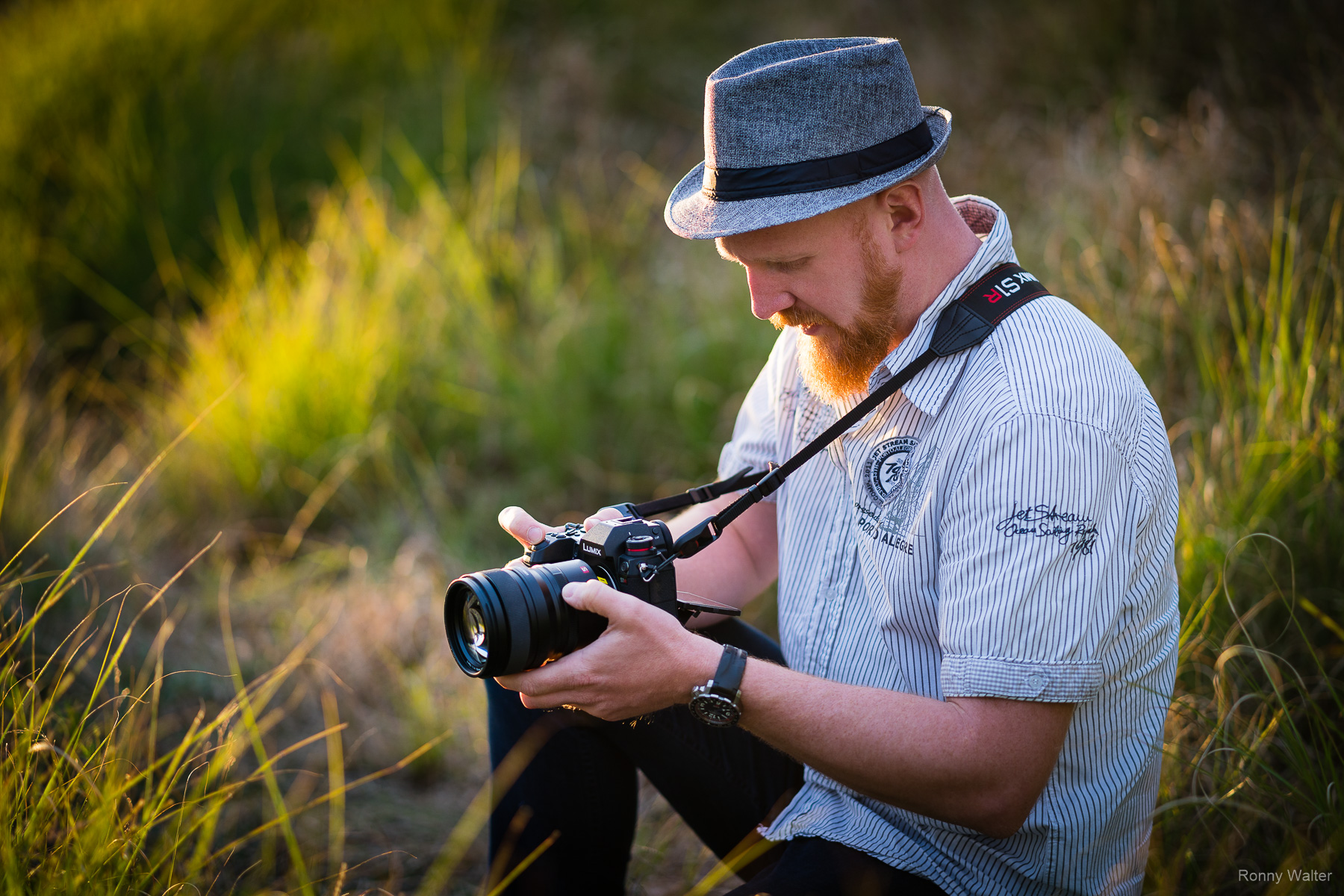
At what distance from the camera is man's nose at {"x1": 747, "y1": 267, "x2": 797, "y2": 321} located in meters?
1.63

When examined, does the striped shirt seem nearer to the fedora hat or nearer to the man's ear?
the man's ear

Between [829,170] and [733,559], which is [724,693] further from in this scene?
[829,170]

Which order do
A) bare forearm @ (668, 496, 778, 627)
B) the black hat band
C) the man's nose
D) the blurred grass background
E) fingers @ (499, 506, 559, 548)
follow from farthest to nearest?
1. bare forearm @ (668, 496, 778, 627)
2. the blurred grass background
3. fingers @ (499, 506, 559, 548)
4. the man's nose
5. the black hat band

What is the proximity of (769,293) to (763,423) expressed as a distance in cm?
42

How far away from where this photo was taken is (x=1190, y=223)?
3.24 meters

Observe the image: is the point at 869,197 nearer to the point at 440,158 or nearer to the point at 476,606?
the point at 476,606

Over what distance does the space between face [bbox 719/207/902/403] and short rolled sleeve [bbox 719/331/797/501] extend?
269 millimetres

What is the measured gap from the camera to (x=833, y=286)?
5.23ft

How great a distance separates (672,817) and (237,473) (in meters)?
2.46

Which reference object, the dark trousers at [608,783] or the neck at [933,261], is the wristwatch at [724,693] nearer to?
the dark trousers at [608,783]

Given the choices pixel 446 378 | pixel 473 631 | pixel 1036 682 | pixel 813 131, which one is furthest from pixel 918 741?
pixel 446 378

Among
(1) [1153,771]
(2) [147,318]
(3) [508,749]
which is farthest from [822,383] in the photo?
(2) [147,318]

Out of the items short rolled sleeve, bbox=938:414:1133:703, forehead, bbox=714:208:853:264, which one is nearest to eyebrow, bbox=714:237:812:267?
forehead, bbox=714:208:853:264

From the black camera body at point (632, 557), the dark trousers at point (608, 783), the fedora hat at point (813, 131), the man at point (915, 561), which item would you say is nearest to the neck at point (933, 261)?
the man at point (915, 561)
